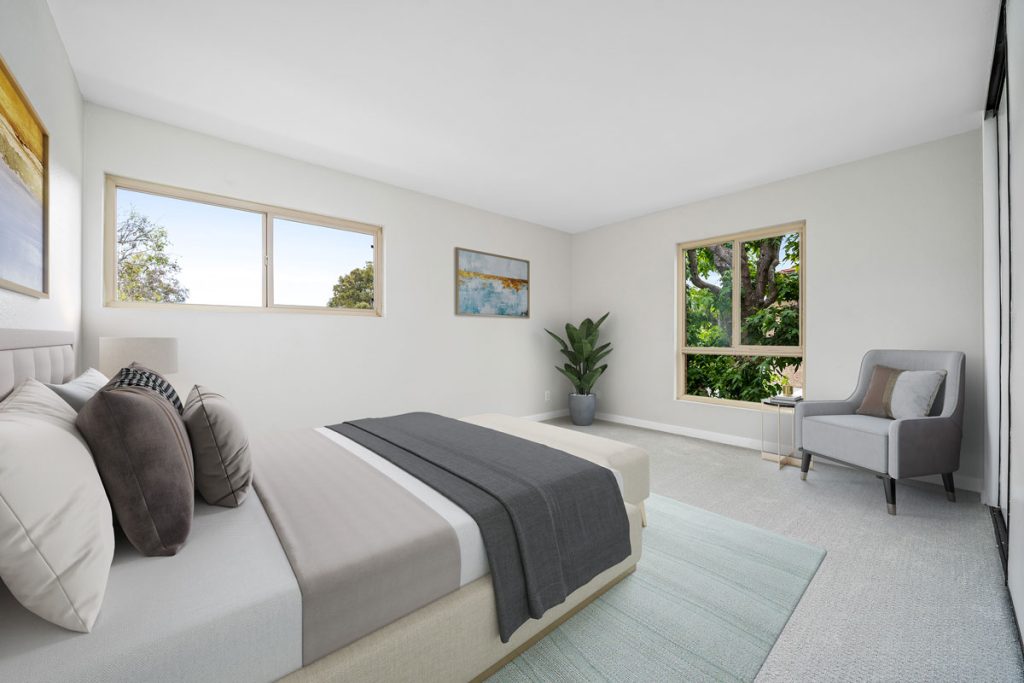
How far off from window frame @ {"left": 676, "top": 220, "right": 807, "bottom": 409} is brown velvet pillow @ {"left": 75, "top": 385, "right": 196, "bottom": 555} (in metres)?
4.38

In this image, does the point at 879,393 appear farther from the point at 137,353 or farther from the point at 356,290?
the point at 137,353

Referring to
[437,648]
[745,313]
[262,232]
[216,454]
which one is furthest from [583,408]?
[216,454]

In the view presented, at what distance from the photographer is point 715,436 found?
14.1 feet

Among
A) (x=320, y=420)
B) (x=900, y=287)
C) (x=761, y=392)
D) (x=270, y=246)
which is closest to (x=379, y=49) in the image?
(x=270, y=246)

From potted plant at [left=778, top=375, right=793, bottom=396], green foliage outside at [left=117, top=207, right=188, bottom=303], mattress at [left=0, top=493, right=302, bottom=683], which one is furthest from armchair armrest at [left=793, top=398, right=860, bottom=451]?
green foliage outside at [left=117, top=207, right=188, bottom=303]

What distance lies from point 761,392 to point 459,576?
12.9 feet

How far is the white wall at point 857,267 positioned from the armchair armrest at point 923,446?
512 mm

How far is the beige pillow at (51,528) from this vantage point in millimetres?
750

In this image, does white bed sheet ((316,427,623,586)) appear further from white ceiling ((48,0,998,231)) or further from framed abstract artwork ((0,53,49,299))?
white ceiling ((48,0,998,231))

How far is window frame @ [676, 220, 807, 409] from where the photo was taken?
380cm

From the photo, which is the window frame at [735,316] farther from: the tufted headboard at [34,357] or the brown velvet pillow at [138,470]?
the tufted headboard at [34,357]

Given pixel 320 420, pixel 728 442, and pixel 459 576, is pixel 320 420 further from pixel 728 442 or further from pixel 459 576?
pixel 728 442

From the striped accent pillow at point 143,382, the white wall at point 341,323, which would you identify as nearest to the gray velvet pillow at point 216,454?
the striped accent pillow at point 143,382

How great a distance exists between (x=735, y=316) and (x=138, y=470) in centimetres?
457
